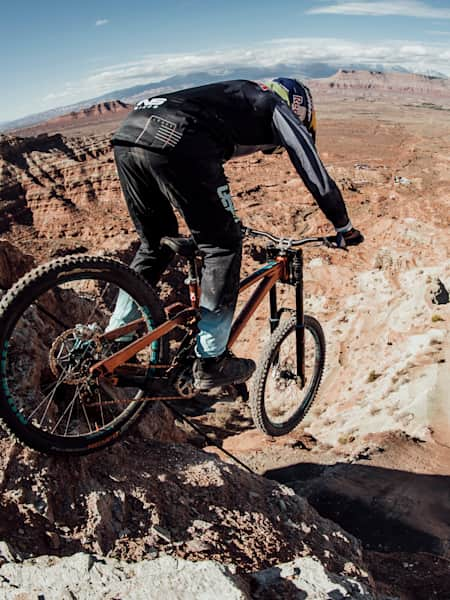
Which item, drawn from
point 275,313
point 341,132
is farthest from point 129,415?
point 341,132

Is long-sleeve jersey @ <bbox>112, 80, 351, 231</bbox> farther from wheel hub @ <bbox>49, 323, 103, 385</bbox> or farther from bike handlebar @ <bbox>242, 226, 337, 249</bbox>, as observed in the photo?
wheel hub @ <bbox>49, 323, 103, 385</bbox>

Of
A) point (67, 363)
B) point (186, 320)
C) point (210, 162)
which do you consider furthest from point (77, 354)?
point (210, 162)

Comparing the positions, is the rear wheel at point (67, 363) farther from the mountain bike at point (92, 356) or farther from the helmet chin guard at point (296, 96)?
the helmet chin guard at point (296, 96)

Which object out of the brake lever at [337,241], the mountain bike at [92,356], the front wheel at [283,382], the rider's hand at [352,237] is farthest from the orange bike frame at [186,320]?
the rider's hand at [352,237]

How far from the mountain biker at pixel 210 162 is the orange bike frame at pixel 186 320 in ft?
0.45

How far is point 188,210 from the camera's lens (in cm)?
338

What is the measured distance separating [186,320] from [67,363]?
35.5 inches

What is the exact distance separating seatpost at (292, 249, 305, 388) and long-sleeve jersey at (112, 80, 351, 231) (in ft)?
3.84

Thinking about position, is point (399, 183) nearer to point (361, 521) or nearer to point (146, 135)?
point (361, 521)

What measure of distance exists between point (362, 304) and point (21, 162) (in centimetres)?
2670

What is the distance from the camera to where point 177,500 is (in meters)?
3.66

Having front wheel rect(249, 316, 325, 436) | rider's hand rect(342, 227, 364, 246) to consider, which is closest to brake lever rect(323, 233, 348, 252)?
rider's hand rect(342, 227, 364, 246)

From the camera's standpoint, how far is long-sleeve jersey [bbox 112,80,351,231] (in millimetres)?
3254

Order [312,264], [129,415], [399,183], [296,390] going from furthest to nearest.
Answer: [399,183], [312,264], [296,390], [129,415]
